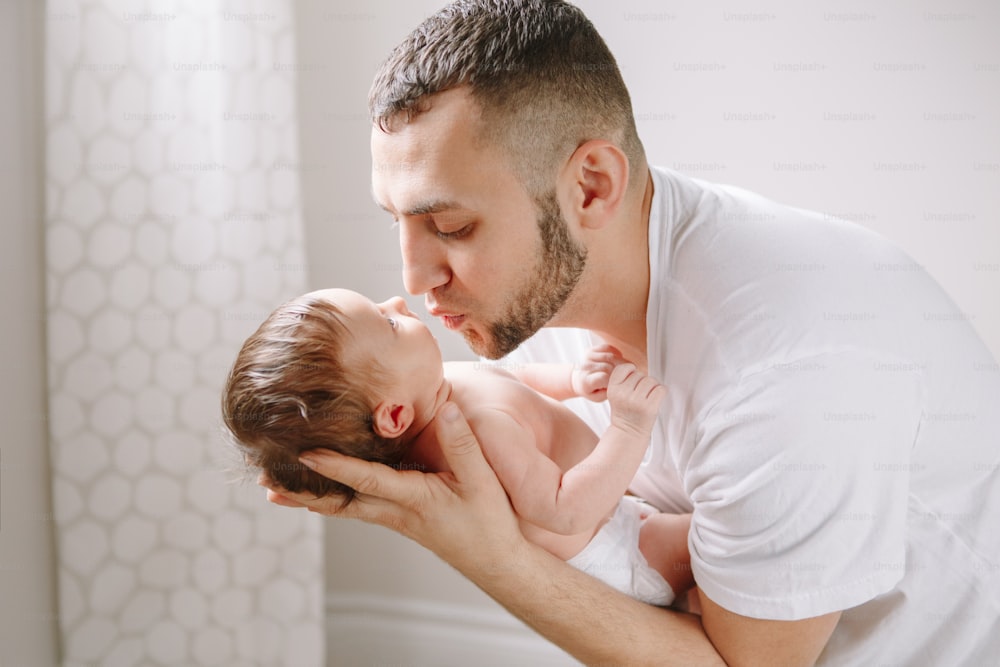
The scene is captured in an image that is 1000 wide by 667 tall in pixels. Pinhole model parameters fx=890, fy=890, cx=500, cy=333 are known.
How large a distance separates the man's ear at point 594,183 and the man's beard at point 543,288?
2 cm

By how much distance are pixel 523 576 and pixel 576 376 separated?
352 millimetres

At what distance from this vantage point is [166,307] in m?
1.56

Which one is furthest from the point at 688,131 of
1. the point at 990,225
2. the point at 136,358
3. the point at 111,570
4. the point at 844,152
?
the point at 111,570

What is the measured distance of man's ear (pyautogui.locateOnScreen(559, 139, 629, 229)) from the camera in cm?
118

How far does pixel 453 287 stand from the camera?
1.24m

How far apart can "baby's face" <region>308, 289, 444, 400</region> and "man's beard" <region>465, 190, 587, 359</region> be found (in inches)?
3.9

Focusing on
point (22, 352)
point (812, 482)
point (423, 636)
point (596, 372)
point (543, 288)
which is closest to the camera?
point (812, 482)

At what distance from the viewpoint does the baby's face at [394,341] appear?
1159mm

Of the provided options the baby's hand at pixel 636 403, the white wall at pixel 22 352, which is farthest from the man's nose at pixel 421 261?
the white wall at pixel 22 352

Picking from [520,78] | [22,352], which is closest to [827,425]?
[520,78]

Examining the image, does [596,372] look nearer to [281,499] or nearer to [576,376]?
[576,376]

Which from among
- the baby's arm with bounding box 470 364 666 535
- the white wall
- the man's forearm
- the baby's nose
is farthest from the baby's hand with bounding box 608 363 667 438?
the white wall

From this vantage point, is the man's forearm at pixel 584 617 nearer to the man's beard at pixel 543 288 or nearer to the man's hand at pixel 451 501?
the man's hand at pixel 451 501

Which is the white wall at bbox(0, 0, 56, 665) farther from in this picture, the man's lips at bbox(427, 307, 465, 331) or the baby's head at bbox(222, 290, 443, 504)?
the man's lips at bbox(427, 307, 465, 331)
